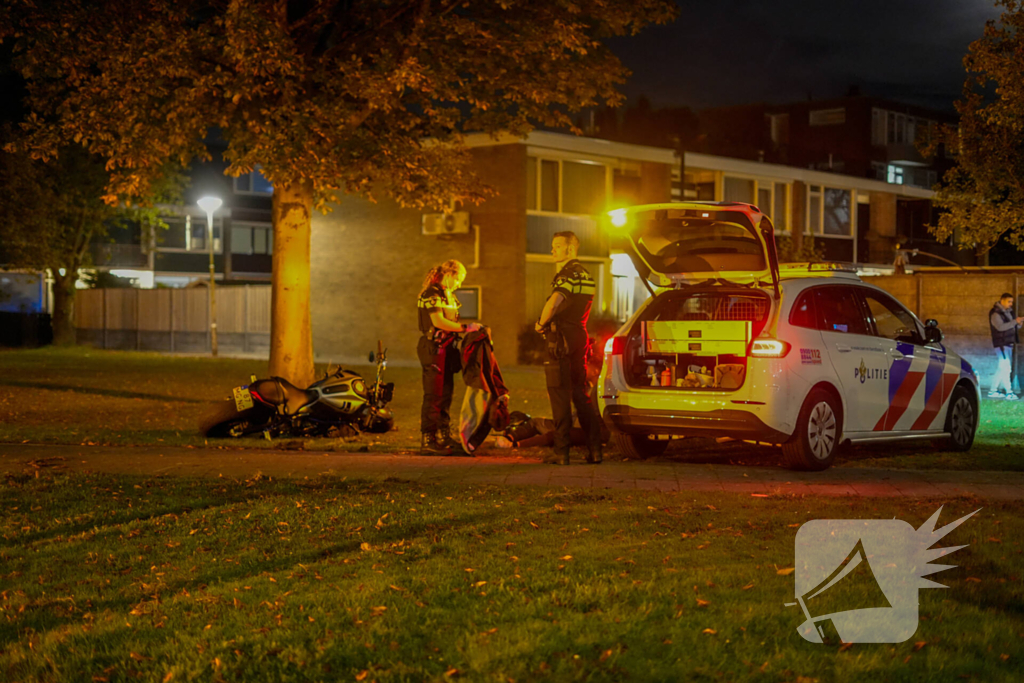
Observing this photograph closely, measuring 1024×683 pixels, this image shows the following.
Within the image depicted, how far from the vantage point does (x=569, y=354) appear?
31.7 ft

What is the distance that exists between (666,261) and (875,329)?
6.67ft

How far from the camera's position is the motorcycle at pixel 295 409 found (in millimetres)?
11938

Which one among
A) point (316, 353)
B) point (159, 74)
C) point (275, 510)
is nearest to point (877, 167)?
point (316, 353)

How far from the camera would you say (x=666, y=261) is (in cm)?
1011

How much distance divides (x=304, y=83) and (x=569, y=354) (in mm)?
8097

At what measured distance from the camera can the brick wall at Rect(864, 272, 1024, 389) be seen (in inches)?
772

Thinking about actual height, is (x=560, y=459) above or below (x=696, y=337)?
below

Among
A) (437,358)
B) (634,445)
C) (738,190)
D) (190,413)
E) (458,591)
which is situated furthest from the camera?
(738,190)

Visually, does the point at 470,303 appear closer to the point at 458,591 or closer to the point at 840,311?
the point at 840,311

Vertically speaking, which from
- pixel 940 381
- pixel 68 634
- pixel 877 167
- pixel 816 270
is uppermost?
pixel 877 167

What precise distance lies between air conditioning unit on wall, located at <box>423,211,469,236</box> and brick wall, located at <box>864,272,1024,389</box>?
13.3 meters

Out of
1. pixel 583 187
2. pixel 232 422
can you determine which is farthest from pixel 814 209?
pixel 232 422

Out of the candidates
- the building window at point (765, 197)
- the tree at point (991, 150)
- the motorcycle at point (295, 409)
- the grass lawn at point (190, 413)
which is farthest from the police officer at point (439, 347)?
the building window at point (765, 197)

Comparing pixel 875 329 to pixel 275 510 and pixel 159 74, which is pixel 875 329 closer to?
pixel 275 510
